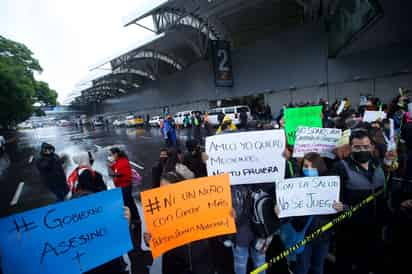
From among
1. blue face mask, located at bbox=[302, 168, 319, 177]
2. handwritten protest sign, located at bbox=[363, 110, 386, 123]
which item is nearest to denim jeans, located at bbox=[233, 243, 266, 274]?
blue face mask, located at bbox=[302, 168, 319, 177]

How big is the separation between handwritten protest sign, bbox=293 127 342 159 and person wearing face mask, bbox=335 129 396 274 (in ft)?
2.60

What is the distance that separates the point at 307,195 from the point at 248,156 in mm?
733

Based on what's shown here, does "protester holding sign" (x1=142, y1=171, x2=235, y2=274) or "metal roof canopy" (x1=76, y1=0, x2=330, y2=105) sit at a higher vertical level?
"metal roof canopy" (x1=76, y1=0, x2=330, y2=105)

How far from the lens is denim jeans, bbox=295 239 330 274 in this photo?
244 centimetres

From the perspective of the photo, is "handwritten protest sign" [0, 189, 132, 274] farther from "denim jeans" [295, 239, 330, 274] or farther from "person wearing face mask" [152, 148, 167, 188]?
"denim jeans" [295, 239, 330, 274]

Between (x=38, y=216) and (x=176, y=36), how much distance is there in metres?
25.2

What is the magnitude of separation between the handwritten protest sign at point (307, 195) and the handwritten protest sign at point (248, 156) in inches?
6.5

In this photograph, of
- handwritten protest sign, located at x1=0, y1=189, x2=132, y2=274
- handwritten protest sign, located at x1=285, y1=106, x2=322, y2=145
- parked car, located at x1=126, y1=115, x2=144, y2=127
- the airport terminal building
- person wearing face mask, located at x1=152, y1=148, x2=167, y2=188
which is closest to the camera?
handwritten protest sign, located at x1=0, y1=189, x2=132, y2=274

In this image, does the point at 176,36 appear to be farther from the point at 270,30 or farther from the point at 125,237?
the point at 125,237

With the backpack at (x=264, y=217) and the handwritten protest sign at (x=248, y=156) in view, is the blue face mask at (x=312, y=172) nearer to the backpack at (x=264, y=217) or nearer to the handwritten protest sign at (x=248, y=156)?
the handwritten protest sign at (x=248, y=156)

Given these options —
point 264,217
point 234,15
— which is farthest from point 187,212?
point 234,15

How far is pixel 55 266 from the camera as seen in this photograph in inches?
64.4

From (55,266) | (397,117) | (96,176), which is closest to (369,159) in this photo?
(55,266)

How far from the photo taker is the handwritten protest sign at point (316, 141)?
330 centimetres
